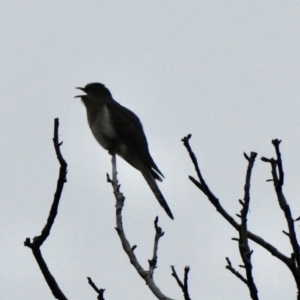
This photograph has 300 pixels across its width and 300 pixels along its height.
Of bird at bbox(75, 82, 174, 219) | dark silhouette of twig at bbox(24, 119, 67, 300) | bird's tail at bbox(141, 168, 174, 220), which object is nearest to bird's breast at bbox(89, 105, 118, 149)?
bird at bbox(75, 82, 174, 219)

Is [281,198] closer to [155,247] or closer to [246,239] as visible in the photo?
[246,239]

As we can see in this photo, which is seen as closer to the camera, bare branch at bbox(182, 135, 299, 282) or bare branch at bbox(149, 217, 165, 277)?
bare branch at bbox(182, 135, 299, 282)

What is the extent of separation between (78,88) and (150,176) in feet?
8.23

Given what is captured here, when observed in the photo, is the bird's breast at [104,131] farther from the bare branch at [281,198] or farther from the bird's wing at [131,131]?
the bare branch at [281,198]

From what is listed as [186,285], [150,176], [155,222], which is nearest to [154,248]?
[155,222]

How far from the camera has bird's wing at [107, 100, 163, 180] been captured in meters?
10.4

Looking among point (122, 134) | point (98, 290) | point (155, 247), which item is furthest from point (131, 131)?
point (98, 290)

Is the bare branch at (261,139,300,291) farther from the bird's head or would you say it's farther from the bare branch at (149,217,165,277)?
the bird's head

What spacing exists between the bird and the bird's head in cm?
23

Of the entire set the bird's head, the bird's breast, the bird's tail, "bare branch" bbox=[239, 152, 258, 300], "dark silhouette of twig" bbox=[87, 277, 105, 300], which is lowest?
"dark silhouette of twig" bbox=[87, 277, 105, 300]

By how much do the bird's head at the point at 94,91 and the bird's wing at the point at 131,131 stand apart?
1.73 feet

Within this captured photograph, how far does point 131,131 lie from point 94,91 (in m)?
1.41

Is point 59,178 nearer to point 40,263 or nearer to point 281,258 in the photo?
point 40,263

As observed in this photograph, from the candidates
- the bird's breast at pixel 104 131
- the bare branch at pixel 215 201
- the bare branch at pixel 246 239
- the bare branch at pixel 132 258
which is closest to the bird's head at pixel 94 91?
the bird's breast at pixel 104 131
